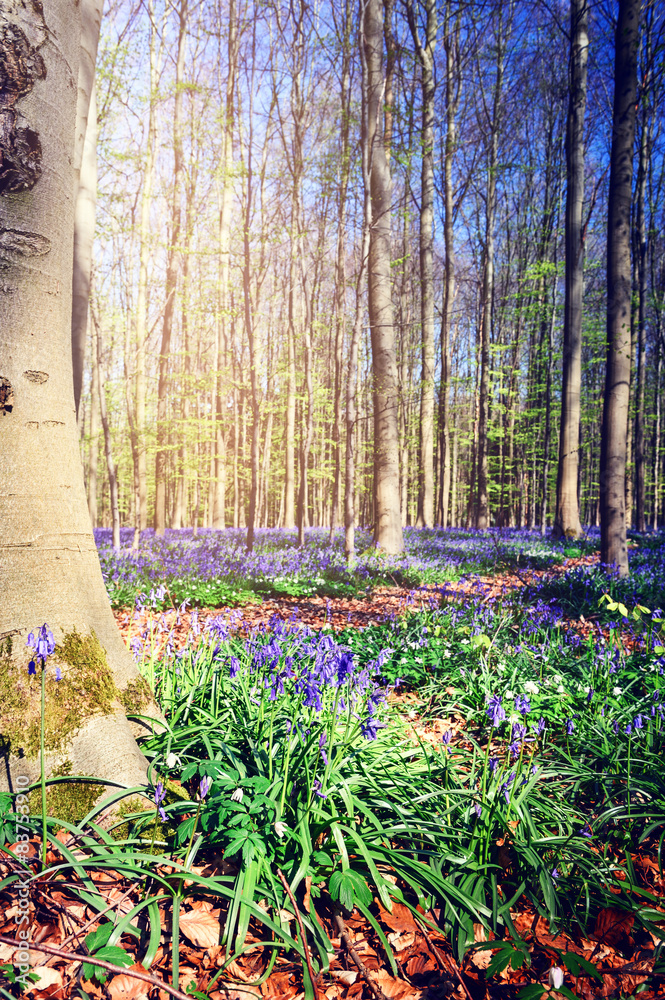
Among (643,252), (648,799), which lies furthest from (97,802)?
(643,252)

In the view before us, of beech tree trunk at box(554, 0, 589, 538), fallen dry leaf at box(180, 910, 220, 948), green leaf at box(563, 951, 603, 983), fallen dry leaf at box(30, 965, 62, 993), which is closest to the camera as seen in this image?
fallen dry leaf at box(30, 965, 62, 993)

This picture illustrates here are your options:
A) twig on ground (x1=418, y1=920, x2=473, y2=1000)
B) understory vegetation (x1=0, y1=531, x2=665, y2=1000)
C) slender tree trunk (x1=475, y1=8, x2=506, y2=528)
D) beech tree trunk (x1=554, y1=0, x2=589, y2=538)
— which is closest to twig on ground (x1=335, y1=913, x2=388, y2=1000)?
understory vegetation (x1=0, y1=531, x2=665, y2=1000)

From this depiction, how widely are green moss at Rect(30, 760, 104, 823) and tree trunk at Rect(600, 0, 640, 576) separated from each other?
7.35m

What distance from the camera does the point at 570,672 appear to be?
387cm

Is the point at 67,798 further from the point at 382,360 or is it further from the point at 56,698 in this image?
the point at 382,360

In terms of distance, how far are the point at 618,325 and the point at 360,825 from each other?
7758 mm

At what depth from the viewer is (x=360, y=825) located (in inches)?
83.2

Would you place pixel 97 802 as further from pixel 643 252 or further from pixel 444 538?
pixel 643 252

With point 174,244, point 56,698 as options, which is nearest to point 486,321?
point 174,244

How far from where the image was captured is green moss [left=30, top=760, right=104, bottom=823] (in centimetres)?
182

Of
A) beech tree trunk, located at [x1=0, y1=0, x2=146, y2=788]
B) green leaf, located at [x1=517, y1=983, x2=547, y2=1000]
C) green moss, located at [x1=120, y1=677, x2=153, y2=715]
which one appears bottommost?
green leaf, located at [x1=517, y1=983, x2=547, y2=1000]

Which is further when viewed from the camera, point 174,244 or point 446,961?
point 174,244

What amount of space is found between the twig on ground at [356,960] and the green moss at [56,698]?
1.22 metres

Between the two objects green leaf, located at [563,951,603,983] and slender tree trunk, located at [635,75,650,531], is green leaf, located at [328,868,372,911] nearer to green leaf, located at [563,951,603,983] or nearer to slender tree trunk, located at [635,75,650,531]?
green leaf, located at [563,951,603,983]
